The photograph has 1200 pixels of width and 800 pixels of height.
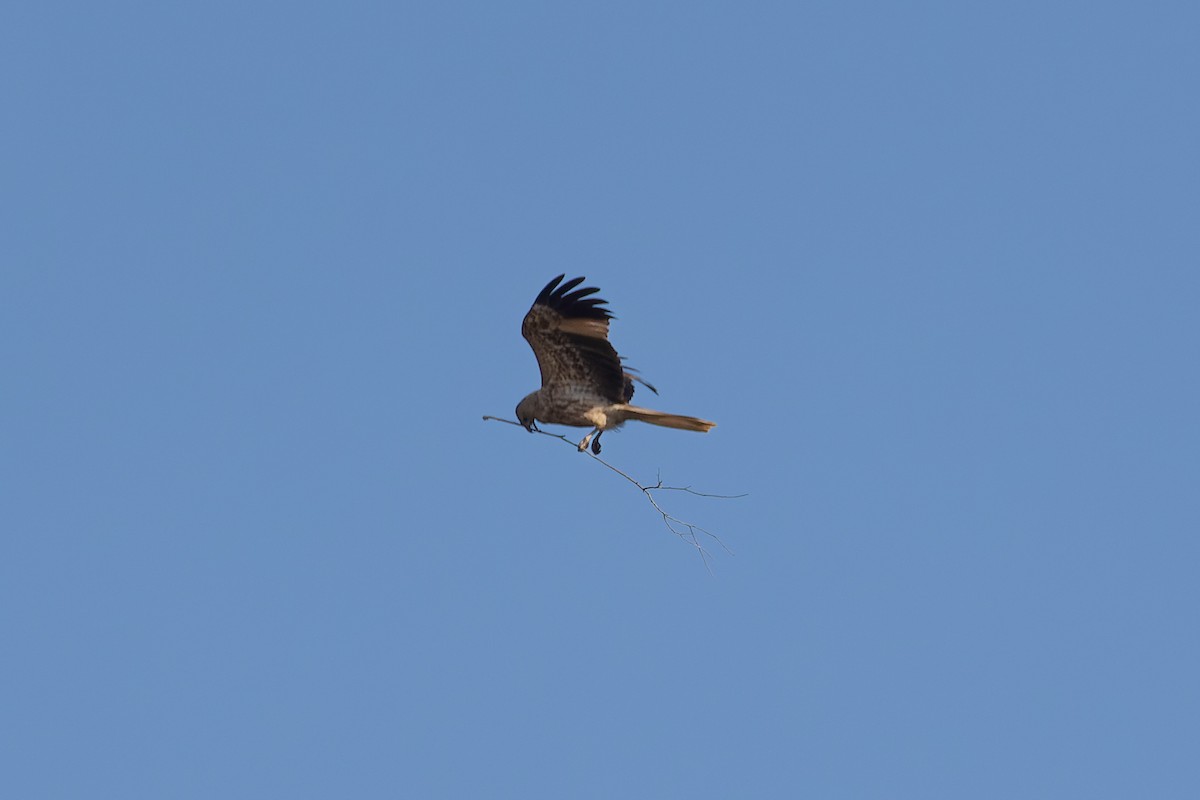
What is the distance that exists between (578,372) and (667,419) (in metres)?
0.89

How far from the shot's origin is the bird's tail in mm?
10664

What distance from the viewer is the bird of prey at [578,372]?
11.0m

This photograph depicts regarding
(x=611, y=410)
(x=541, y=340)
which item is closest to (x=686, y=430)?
(x=611, y=410)

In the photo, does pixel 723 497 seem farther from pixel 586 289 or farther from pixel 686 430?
pixel 586 289

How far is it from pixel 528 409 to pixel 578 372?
0.59 meters

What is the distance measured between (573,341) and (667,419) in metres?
0.97

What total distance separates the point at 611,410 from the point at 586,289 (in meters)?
1.00

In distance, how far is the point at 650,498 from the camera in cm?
920

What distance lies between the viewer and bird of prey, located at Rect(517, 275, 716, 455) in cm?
1097

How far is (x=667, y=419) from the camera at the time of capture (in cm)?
1091

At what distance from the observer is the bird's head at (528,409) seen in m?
11.6

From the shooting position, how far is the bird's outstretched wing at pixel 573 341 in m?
11.0

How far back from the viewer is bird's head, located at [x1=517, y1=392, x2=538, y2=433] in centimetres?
1157

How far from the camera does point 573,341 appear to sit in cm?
1111
